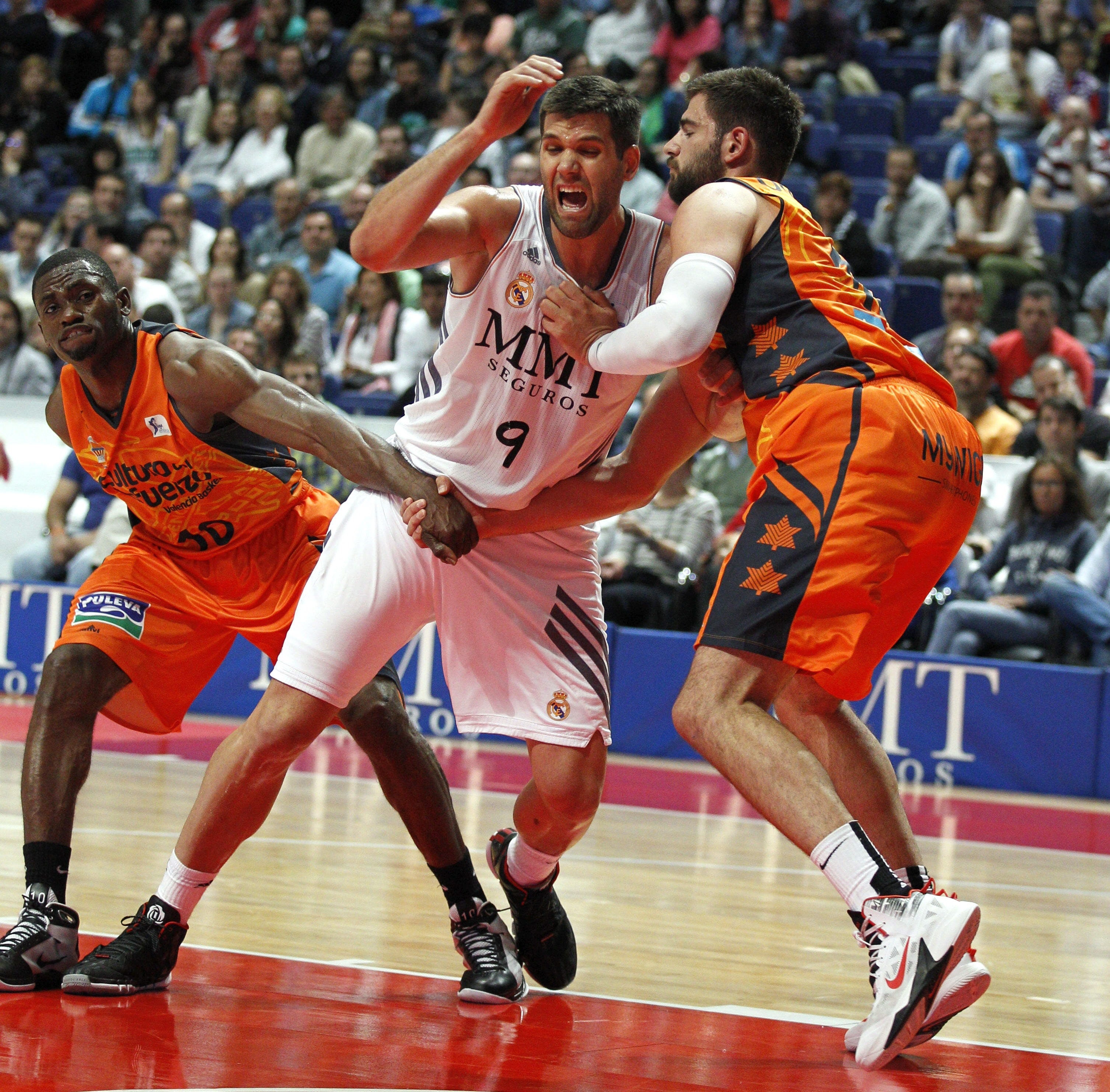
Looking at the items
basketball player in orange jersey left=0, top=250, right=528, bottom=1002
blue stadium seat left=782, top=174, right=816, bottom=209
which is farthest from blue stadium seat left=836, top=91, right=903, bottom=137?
basketball player in orange jersey left=0, top=250, right=528, bottom=1002


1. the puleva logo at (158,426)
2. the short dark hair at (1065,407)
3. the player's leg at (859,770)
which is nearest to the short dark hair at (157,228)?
the short dark hair at (1065,407)

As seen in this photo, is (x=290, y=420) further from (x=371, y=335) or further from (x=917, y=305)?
(x=917, y=305)

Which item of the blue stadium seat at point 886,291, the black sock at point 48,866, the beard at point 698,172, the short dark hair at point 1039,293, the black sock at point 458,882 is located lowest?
the black sock at point 458,882

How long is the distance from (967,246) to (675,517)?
11.1 feet

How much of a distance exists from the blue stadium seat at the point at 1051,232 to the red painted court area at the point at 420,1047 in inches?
344

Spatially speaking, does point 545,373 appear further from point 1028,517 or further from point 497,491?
point 1028,517

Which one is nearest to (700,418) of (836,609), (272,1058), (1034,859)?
(836,609)

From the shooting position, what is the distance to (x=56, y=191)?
1461 centimetres

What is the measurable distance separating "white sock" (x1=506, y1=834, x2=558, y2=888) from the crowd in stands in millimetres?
3759

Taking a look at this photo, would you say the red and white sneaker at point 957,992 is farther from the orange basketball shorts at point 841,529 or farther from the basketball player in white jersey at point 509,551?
the basketball player in white jersey at point 509,551

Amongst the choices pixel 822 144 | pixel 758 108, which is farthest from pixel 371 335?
pixel 758 108

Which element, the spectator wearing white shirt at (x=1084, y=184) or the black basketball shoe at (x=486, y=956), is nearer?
the black basketball shoe at (x=486, y=956)

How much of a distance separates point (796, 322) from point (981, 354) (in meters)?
5.78

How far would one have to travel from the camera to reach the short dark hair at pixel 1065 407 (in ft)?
26.7
